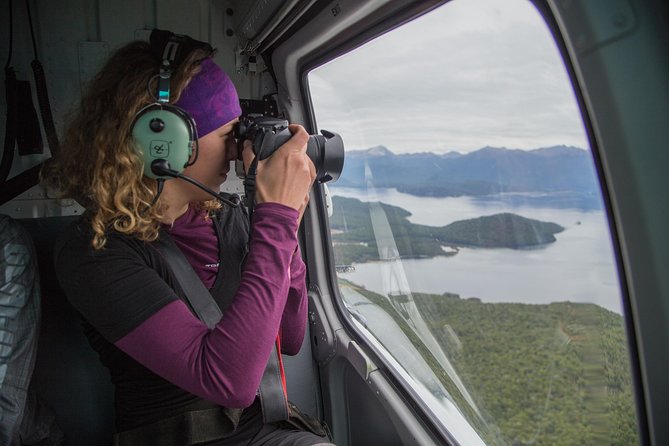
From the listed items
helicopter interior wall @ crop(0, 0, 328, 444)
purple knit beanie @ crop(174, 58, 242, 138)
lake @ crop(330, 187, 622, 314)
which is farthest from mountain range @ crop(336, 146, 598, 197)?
purple knit beanie @ crop(174, 58, 242, 138)

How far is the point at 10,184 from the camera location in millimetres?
1872

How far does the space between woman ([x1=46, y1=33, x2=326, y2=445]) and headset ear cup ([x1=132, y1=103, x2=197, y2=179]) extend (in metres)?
0.05

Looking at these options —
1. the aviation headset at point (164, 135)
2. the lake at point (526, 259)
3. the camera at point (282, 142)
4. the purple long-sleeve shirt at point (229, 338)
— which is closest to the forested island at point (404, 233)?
the lake at point (526, 259)

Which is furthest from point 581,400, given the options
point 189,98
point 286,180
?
point 189,98

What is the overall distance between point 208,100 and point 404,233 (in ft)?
4.08

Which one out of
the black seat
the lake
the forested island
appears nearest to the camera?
the lake

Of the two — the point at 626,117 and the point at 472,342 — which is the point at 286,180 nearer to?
the point at 626,117

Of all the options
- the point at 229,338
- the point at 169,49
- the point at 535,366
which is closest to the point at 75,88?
the point at 169,49

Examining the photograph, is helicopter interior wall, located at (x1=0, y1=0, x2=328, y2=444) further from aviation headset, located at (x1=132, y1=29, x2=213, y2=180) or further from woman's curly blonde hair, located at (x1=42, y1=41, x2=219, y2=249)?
aviation headset, located at (x1=132, y1=29, x2=213, y2=180)

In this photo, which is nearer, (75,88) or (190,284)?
(190,284)

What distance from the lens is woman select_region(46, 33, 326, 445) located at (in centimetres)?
110

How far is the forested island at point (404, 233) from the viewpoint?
1.83 m

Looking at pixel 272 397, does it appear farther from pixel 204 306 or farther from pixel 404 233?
pixel 404 233

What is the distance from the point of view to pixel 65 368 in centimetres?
171
